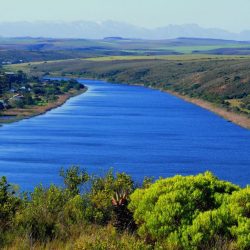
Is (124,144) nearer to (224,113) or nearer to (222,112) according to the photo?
(224,113)

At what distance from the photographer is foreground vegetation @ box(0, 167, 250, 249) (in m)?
8.13

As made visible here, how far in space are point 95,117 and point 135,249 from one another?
56103 millimetres

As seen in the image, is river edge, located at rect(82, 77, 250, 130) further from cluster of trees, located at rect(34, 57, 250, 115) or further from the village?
the village

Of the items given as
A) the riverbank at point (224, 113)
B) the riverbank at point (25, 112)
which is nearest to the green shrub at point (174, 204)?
the riverbank at point (25, 112)

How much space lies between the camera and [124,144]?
46875 millimetres

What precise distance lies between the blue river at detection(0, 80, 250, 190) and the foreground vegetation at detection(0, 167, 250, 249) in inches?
774

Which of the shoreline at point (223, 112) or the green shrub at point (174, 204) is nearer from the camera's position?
the green shrub at point (174, 204)

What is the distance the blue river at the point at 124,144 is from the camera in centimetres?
3659

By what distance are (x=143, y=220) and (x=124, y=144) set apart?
37611mm

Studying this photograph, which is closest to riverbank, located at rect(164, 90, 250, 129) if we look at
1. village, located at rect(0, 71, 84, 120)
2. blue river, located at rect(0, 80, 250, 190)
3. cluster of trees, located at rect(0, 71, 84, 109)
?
blue river, located at rect(0, 80, 250, 190)

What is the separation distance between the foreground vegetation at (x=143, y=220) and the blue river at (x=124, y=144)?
19.7 m

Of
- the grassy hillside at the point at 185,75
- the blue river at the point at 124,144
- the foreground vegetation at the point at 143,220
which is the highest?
the foreground vegetation at the point at 143,220

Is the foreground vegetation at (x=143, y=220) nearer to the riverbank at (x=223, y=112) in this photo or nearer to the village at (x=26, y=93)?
the riverbank at (x=223, y=112)

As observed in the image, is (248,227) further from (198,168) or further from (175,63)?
(175,63)
